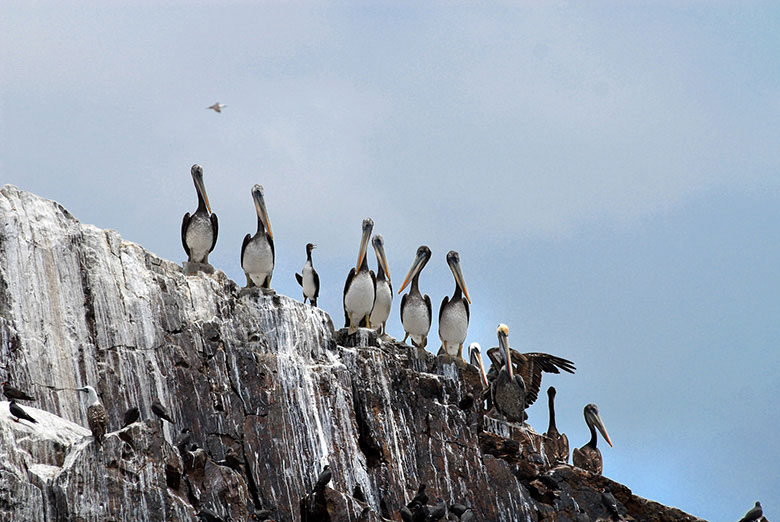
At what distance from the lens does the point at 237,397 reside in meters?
19.4

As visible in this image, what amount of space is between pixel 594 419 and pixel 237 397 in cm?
1146

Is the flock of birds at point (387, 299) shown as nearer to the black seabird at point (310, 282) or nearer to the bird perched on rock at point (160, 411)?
the black seabird at point (310, 282)

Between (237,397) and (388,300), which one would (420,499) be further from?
(388,300)

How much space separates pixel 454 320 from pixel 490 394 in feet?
5.79

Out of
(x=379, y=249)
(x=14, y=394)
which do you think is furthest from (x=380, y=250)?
(x=14, y=394)

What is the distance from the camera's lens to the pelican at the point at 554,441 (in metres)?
23.8

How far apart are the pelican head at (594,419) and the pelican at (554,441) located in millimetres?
827

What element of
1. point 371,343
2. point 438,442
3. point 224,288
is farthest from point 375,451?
point 224,288

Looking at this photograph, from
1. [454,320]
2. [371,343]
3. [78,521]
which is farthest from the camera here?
[454,320]

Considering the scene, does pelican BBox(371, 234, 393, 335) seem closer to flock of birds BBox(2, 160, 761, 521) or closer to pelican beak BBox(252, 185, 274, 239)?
flock of birds BBox(2, 160, 761, 521)

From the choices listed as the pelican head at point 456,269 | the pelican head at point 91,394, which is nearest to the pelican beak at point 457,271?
the pelican head at point 456,269

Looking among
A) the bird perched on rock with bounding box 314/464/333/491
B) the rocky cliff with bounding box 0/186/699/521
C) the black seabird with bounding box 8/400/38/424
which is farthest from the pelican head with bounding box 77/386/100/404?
the bird perched on rock with bounding box 314/464/333/491

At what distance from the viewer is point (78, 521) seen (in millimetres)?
14906

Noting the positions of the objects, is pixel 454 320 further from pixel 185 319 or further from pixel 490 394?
pixel 185 319
